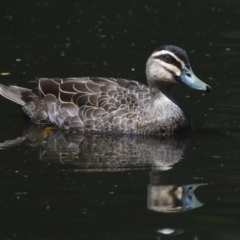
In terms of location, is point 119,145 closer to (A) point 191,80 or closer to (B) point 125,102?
(B) point 125,102

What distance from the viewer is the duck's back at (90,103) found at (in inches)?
554

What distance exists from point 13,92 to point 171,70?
2.83 meters

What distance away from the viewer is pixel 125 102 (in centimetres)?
1413

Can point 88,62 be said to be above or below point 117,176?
above

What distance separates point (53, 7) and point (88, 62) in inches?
174

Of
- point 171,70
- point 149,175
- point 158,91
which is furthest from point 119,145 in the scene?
point 149,175

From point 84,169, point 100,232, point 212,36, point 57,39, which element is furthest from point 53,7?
point 100,232

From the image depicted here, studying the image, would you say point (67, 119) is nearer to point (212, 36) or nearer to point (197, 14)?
point (212, 36)

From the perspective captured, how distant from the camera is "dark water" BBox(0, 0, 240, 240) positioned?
9.93m

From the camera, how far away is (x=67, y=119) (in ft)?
47.6

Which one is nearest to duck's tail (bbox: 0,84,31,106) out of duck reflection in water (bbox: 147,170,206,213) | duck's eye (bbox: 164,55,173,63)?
duck's eye (bbox: 164,55,173,63)

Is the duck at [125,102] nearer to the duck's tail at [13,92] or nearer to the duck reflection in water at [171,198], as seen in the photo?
the duck's tail at [13,92]

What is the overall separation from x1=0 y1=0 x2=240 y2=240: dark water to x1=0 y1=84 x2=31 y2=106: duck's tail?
0.24m

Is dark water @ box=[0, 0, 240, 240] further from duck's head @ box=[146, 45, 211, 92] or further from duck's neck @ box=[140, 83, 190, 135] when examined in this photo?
duck's head @ box=[146, 45, 211, 92]
